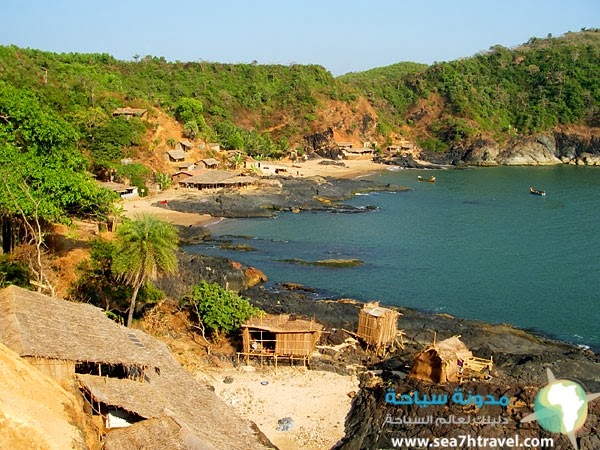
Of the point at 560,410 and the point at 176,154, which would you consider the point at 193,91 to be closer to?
the point at 176,154

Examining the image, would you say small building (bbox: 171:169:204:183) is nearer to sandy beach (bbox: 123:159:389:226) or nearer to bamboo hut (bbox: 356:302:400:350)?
sandy beach (bbox: 123:159:389:226)

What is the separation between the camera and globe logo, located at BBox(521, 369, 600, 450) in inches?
686

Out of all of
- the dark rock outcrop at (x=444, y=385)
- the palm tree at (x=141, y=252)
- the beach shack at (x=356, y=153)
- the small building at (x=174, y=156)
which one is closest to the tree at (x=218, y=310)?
the palm tree at (x=141, y=252)

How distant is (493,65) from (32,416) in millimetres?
152736

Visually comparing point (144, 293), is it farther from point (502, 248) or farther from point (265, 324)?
point (502, 248)

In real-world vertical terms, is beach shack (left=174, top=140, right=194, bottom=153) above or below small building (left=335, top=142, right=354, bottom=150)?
below

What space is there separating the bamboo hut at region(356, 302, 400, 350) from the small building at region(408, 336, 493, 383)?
3464mm

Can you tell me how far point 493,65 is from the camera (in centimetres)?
14662

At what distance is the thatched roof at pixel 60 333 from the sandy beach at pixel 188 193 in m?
13.4

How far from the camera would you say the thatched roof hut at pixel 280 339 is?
24.8 m

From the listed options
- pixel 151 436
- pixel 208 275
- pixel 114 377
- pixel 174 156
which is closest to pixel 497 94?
pixel 174 156

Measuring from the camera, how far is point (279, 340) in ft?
81.4

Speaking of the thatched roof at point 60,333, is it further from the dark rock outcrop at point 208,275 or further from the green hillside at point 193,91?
the green hillside at point 193,91

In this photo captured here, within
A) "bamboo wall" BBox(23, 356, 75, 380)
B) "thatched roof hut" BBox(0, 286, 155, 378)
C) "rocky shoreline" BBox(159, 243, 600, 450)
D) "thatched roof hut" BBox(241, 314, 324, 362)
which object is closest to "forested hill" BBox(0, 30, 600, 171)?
"rocky shoreline" BBox(159, 243, 600, 450)
